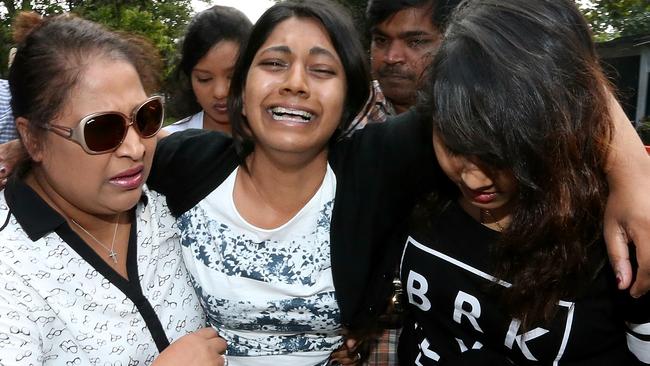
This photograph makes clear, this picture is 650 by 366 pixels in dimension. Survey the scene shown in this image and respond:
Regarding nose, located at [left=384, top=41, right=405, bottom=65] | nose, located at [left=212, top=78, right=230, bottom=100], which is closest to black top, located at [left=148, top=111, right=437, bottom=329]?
nose, located at [left=384, top=41, right=405, bottom=65]

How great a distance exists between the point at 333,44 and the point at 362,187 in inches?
20.2

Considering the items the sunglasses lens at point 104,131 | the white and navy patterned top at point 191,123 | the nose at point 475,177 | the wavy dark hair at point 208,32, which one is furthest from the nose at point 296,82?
the white and navy patterned top at point 191,123

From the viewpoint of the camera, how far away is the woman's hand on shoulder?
1775mm

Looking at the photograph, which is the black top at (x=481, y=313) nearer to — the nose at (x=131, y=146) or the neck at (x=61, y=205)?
the nose at (x=131, y=146)

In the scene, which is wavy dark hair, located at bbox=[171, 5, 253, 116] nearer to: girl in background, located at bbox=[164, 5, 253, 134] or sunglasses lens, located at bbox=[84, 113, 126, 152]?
girl in background, located at bbox=[164, 5, 253, 134]

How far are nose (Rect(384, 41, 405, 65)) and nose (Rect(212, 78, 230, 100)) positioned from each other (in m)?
1.12

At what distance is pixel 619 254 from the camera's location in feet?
4.75

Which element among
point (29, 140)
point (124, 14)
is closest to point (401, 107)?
point (29, 140)

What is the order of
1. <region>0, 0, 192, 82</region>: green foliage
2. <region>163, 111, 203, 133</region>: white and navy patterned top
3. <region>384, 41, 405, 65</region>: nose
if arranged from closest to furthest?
<region>384, 41, 405, 65</region>: nose
<region>163, 111, 203, 133</region>: white and navy patterned top
<region>0, 0, 192, 82</region>: green foliage

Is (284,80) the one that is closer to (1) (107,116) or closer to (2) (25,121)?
(1) (107,116)

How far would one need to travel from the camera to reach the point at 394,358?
89.2 inches

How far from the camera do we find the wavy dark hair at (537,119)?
1.42 meters

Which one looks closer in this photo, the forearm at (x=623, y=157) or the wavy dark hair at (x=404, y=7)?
the forearm at (x=623, y=157)

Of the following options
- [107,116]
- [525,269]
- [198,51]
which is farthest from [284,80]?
[198,51]
